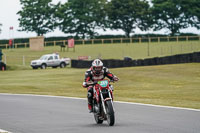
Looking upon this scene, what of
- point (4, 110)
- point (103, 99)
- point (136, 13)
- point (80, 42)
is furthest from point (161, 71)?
point (136, 13)

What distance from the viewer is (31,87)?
26.7 metres

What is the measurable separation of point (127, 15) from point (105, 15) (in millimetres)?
5029

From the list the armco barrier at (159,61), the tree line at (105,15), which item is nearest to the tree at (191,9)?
the tree line at (105,15)

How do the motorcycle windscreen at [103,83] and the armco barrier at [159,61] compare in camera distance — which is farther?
the armco barrier at [159,61]

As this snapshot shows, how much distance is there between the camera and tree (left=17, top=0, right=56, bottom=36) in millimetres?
106688

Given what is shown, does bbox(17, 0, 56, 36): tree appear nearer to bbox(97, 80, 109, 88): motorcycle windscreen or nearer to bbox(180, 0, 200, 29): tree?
bbox(180, 0, 200, 29): tree

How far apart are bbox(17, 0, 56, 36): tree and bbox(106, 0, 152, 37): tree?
1244cm

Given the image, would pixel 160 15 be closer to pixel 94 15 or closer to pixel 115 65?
pixel 94 15

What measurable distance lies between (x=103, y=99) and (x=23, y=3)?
9862 cm

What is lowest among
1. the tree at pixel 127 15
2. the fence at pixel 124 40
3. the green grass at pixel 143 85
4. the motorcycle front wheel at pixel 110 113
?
the green grass at pixel 143 85

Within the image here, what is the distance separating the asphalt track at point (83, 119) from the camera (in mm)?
10188

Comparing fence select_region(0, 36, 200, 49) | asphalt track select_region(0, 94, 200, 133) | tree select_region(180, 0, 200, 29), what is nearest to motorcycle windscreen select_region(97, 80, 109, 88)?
asphalt track select_region(0, 94, 200, 133)

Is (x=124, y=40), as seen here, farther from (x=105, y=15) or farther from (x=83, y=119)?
(x=83, y=119)

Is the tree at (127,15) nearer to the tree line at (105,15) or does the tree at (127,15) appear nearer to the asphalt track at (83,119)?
the tree line at (105,15)
